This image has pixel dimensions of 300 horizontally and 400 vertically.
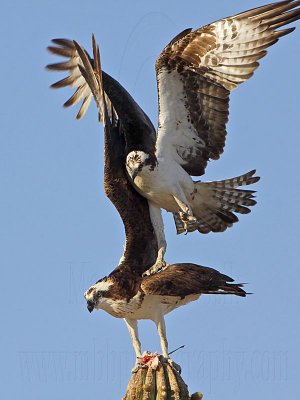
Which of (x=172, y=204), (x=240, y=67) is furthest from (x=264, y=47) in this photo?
Answer: (x=172, y=204)

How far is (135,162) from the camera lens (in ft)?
48.5

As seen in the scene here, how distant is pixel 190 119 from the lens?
1545cm

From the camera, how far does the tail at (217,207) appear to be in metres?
15.8

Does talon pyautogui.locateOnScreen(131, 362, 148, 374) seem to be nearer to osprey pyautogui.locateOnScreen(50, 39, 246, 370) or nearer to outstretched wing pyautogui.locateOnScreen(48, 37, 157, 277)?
osprey pyautogui.locateOnScreen(50, 39, 246, 370)

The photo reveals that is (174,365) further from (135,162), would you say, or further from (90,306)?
(135,162)

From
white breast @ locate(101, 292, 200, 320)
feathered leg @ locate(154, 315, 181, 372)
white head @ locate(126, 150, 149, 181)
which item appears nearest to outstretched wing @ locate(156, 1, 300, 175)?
white head @ locate(126, 150, 149, 181)

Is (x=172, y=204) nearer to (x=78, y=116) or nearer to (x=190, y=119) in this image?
(x=190, y=119)

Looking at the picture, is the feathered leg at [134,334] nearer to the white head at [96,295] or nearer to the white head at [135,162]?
the white head at [96,295]

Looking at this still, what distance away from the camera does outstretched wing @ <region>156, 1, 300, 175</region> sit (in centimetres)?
1506

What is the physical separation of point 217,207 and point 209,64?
Answer: 1929 mm

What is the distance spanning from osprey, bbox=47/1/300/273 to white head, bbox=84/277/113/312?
1568 millimetres

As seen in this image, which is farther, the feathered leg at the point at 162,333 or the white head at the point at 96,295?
the white head at the point at 96,295

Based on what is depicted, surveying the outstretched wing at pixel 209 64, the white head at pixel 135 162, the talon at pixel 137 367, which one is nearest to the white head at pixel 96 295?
the talon at pixel 137 367

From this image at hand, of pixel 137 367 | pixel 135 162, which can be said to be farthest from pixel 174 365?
pixel 135 162
